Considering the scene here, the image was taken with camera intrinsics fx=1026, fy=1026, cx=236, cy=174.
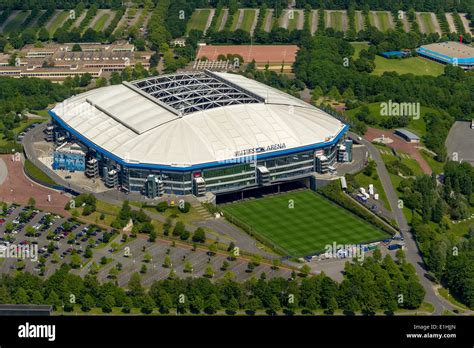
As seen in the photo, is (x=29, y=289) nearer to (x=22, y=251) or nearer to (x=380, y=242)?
(x=22, y=251)

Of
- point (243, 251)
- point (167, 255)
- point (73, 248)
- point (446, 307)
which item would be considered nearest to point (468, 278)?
point (446, 307)

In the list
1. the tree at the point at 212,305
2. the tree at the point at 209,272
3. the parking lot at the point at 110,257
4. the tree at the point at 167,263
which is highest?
the tree at the point at 212,305

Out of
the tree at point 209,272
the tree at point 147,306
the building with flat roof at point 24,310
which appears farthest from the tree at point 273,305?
the building with flat roof at point 24,310

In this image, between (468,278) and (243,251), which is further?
(243,251)

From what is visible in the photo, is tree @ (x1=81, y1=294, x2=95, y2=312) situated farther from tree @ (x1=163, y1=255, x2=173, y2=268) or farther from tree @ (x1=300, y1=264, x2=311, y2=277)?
tree @ (x1=300, y1=264, x2=311, y2=277)

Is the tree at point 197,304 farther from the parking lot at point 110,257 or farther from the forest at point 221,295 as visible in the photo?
the parking lot at point 110,257
